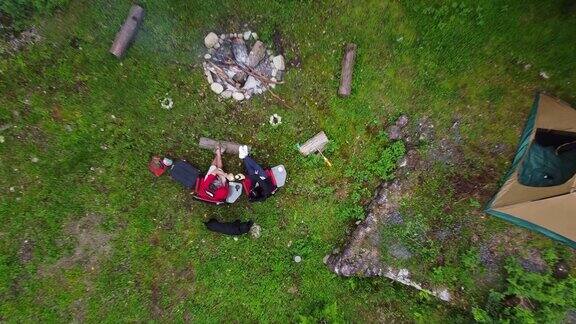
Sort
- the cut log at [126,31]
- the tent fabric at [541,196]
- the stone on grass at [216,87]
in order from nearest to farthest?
1. the tent fabric at [541,196]
2. the cut log at [126,31]
3. the stone on grass at [216,87]

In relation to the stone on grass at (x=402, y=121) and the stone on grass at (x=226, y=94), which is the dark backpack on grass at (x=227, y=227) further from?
the stone on grass at (x=402, y=121)

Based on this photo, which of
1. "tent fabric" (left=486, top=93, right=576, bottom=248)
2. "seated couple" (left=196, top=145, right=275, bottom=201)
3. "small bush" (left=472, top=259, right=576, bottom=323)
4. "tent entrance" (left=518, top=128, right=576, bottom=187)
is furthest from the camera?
"seated couple" (left=196, top=145, right=275, bottom=201)

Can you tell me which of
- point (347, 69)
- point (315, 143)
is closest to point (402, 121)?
point (347, 69)

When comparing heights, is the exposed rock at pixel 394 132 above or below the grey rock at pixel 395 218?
above

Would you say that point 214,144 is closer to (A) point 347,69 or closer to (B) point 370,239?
(A) point 347,69

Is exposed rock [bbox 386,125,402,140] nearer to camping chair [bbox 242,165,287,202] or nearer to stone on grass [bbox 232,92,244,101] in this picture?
camping chair [bbox 242,165,287,202]

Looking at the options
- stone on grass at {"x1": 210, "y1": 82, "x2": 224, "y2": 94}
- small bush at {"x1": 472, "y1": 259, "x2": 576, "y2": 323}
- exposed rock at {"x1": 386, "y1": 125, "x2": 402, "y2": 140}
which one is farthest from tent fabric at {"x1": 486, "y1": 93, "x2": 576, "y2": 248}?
stone on grass at {"x1": 210, "y1": 82, "x2": 224, "y2": 94}

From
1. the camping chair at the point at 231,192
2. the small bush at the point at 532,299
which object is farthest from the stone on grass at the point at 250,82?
the small bush at the point at 532,299
